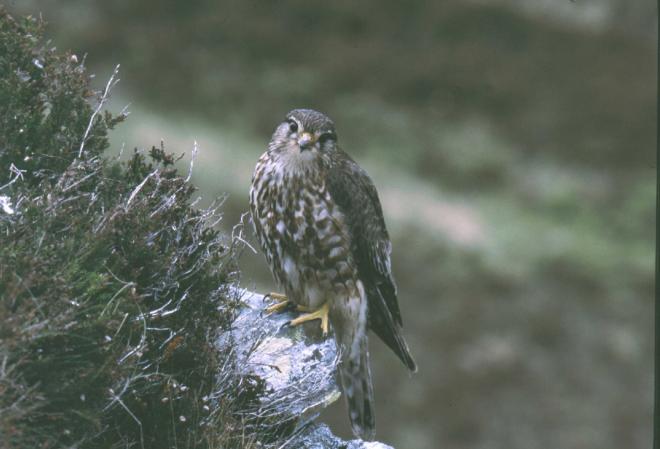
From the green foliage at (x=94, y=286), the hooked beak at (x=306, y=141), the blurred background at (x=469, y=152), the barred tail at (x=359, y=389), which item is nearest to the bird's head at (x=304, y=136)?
the hooked beak at (x=306, y=141)

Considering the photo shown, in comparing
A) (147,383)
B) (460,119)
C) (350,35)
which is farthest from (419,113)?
(147,383)

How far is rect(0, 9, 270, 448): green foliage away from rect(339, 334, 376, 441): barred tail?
1300 mm

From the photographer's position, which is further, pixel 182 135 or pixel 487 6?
pixel 487 6

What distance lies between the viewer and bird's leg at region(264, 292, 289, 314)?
6676mm

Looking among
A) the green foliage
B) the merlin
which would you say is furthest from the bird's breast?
the green foliage

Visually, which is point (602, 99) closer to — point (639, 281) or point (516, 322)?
point (639, 281)

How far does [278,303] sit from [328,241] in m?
0.55

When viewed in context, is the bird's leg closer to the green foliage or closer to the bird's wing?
the bird's wing

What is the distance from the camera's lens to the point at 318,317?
6672 millimetres

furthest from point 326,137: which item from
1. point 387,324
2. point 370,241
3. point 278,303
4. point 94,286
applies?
point 94,286

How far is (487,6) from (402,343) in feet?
68.0

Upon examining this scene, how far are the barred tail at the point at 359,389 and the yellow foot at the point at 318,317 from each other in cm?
37

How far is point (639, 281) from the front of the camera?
71.6 feet

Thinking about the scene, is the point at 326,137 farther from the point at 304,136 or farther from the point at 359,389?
the point at 359,389
